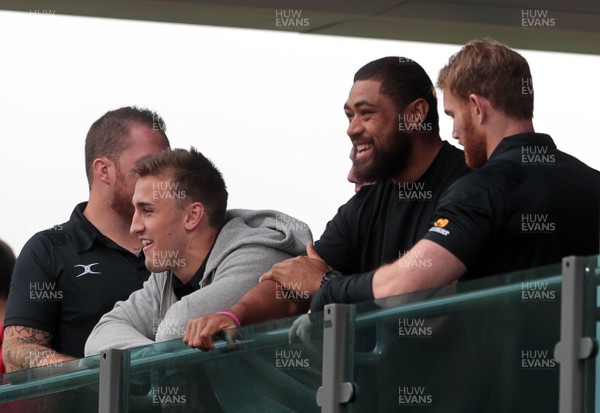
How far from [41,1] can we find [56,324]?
1.69 meters

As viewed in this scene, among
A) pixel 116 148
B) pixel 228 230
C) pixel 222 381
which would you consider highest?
pixel 116 148

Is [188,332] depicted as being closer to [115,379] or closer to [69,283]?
[115,379]

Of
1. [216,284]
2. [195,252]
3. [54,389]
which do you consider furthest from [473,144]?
[54,389]

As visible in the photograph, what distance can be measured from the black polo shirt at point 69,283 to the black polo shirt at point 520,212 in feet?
7.57

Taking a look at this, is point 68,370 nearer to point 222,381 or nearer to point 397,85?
point 222,381

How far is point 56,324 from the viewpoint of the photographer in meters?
6.38

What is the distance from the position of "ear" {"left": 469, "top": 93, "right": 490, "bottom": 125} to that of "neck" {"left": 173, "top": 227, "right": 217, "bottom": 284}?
127 centimetres

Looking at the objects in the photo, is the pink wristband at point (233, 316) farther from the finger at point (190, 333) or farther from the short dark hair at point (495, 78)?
the short dark hair at point (495, 78)

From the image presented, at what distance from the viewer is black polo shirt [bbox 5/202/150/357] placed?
6.31 meters

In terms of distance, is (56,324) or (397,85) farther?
(56,324)

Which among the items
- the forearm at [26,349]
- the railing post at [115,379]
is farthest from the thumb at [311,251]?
the forearm at [26,349]

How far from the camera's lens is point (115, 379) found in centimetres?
519

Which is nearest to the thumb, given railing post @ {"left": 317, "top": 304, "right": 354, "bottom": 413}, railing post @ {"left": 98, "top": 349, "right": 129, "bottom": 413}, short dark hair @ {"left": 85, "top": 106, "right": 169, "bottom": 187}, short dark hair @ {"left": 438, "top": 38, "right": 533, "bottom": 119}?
railing post @ {"left": 98, "top": 349, "right": 129, "bottom": 413}

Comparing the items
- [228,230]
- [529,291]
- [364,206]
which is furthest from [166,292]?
[529,291]
